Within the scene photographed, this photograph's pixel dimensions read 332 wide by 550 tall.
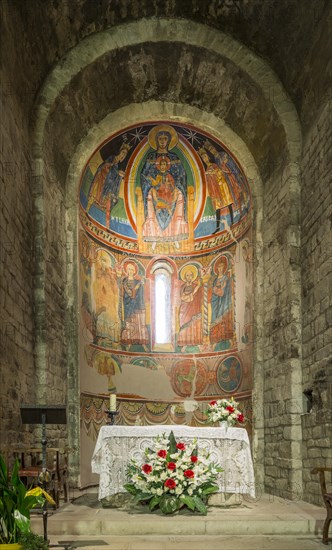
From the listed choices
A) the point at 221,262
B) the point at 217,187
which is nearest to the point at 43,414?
the point at 221,262

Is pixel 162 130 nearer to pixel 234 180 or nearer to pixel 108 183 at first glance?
pixel 108 183

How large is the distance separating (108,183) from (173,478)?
7150mm

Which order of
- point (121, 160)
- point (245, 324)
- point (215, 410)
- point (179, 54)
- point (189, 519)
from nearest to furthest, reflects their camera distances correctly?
point (189, 519)
point (215, 410)
point (179, 54)
point (245, 324)
point (121, 160)

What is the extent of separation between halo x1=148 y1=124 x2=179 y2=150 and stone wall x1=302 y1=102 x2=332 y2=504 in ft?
12.0

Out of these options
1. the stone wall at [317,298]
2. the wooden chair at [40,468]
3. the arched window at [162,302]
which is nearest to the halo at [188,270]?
the arched window at [162,302]

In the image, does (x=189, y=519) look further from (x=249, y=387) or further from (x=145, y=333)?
(x=145, y=333)

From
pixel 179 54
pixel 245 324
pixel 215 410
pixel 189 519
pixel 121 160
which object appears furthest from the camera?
pixel 121 160

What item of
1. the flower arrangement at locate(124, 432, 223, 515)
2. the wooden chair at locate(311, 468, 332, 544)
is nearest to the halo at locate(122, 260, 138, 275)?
the flower arrangement at locate(124, 432, 223, 515)

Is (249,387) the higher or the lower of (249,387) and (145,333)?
the lower

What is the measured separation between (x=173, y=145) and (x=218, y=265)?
264 cm

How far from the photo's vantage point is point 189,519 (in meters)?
6.94

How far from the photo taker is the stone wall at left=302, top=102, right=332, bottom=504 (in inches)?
336

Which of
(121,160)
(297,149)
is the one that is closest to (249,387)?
(297,149)

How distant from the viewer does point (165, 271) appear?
13461 millimetres
